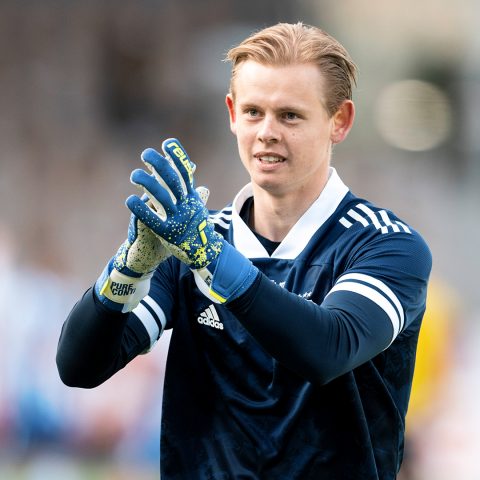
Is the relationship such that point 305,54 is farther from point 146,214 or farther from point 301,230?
point 146,214

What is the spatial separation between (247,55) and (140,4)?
4.93 meters

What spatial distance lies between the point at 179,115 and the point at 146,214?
5.19m

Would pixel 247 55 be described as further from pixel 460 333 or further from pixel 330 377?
pixel 460 333

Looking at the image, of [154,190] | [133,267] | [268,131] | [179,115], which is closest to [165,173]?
[154,190]

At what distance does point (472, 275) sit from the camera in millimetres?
6723

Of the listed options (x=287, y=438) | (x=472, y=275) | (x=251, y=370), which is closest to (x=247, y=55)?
(x=251, y=370)

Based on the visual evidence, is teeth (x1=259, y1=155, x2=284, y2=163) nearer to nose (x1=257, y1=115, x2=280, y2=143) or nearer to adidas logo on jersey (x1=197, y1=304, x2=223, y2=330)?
nose (x1=257, y1=115, x2=280, y2=143)

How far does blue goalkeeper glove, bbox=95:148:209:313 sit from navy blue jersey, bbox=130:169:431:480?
0.60 feet

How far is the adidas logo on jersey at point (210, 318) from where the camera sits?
2.42 m

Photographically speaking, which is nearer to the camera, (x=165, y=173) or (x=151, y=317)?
(x=165, y=173)

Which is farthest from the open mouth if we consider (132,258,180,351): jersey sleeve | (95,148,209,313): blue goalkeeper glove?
(132,258,180,351): jersey sleeve

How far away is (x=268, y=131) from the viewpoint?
231 centimetres

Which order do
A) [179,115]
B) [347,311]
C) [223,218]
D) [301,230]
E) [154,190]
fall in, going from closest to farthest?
[154,190] < [347,311] < [301,230] < [223,218] < [179,115]

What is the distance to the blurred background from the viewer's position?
6.84 metres
